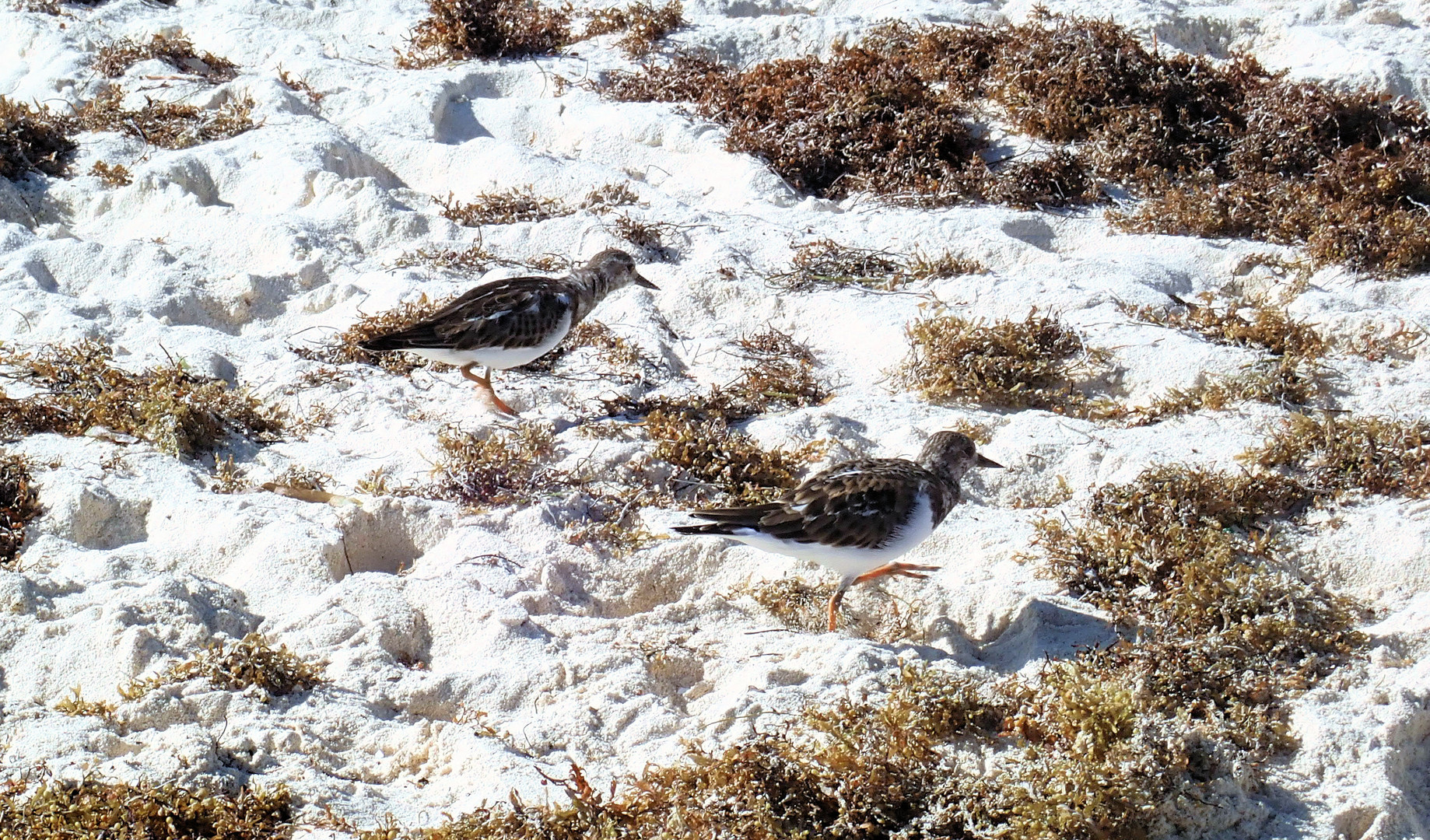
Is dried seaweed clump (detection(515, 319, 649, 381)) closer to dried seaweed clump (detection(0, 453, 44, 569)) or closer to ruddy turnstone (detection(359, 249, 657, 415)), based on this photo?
ruddy turnstone (detection(359, 249, 657, 415))

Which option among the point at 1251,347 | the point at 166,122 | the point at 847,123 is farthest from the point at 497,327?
the point at 166,122

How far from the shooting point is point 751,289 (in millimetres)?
7766

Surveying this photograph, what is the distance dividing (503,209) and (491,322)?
7.67 ft

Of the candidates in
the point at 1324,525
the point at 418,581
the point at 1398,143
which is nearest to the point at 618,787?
the point at 418,581

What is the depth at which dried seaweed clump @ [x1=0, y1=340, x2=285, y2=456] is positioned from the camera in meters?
6.15

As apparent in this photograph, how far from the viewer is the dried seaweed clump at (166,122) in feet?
29.6

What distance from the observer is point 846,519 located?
201 inches

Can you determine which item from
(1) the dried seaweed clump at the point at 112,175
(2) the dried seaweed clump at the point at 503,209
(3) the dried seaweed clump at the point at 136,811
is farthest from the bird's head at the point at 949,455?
(1) the dried seaweed clump at the point at 112,175

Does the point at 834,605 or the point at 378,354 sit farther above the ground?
the point at 834,605

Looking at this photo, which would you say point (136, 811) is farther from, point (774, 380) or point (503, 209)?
point (503, 209)

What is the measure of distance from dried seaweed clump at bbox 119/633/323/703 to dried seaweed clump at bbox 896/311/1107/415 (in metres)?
3.61

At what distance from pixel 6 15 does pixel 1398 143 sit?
11.1 meters

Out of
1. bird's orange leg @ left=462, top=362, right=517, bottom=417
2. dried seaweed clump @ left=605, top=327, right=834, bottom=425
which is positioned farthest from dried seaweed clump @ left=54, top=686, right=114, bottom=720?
dried seaweed clump @ left=605, top=327, right=834, bottom=425

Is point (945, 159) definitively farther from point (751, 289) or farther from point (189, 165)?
point (189, 165)
